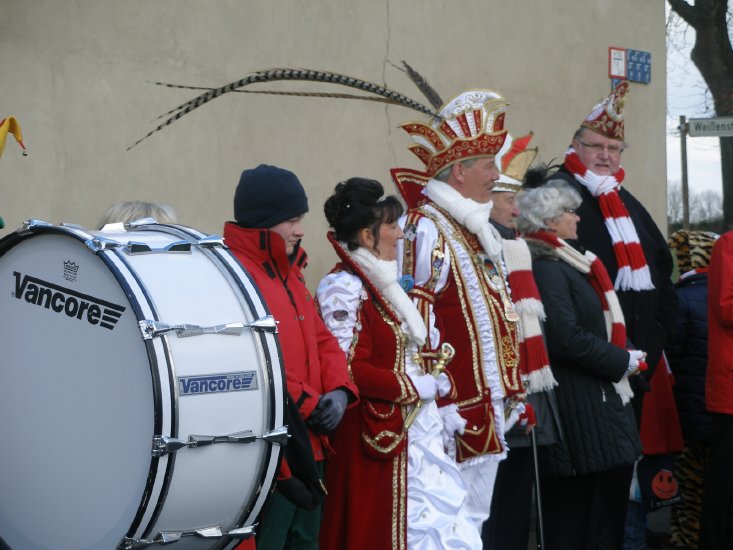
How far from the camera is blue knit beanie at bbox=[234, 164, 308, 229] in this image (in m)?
3.88

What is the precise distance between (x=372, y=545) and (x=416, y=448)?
0.38 metres

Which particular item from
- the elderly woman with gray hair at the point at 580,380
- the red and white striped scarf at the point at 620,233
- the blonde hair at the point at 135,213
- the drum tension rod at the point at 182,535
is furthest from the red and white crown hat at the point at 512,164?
the drum tension rod at the point at 182,535

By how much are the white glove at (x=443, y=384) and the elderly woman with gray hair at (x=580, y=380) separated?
825mm

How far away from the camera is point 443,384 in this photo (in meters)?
4.64

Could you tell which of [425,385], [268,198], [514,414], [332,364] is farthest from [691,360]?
[268,198]

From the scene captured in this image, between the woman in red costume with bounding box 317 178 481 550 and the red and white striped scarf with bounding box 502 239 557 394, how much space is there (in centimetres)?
82

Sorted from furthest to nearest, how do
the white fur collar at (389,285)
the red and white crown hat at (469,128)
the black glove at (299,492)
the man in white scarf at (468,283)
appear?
A: the red and white crown hat at (469,128) → the man in white scarf at (468,283) → the white fur collar at (389,285) → the black glove at (299,492)

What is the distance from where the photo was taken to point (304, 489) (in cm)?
365

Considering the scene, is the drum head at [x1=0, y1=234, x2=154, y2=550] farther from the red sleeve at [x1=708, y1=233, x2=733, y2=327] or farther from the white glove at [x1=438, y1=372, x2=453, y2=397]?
the red sleeve at [x1=708, y1=233, x2=733, y2=327]

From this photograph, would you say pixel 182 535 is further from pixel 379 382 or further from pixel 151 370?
pixel 379 382

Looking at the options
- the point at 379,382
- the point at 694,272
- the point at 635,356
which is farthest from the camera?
the point at 694,272

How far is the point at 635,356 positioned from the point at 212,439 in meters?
2.83

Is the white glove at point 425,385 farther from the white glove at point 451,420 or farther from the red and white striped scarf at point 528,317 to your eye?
the red and white striped scarf at point 528,317

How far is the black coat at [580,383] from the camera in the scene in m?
5.29
